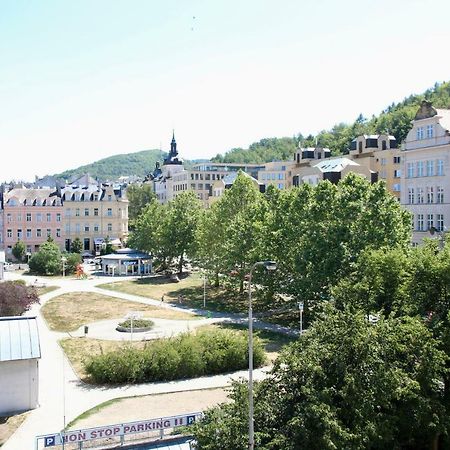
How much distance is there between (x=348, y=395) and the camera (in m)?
16.8

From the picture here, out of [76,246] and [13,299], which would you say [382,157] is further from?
[13,299]

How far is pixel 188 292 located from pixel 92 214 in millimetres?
39864

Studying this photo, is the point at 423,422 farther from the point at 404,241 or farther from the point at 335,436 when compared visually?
the point at 404,241

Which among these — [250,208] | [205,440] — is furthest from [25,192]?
[205,440]

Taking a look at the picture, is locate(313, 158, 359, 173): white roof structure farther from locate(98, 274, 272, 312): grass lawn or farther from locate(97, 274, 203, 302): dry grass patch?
locate(97, 274, 203, 302): dry grass patch

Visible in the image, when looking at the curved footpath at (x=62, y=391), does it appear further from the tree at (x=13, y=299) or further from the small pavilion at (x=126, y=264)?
the small pavilion at (x=126, y=264)

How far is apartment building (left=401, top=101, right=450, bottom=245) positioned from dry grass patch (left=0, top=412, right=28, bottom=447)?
39800 millimetres

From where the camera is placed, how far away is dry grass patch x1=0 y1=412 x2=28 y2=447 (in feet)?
70.5

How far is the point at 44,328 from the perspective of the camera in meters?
40.4

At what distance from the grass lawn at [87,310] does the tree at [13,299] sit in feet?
11.9

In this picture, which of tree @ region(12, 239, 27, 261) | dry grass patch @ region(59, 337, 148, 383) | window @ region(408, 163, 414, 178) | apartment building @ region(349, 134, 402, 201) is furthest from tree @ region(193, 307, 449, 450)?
tree @ region(12, 239, 27, 261)

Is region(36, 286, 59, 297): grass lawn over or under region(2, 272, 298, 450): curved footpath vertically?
over

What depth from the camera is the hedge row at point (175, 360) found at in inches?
1115

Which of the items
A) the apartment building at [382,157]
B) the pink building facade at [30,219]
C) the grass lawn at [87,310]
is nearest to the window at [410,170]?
the apartment building at [382,157]
